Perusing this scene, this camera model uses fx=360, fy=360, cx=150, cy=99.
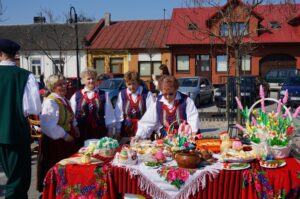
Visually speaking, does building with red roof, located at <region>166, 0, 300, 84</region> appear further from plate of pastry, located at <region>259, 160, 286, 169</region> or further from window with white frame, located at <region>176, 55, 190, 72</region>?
plate of pastry, located at <region>259, 160, 286, 169</region>

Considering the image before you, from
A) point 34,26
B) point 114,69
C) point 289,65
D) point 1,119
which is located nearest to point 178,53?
point 114,69

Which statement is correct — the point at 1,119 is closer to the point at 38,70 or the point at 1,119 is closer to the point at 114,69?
the point at 114,69

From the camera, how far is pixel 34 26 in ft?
107

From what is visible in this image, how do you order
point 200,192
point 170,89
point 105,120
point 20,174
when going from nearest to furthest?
point 200,192
point 20,174
point 170,89
point 105,120

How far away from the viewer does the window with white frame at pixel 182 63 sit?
26328mm

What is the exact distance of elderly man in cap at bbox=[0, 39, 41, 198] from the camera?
3.30 meters

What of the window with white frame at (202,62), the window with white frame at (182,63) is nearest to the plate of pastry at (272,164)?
the window with white frame at (202,62)

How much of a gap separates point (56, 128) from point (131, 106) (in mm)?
1317

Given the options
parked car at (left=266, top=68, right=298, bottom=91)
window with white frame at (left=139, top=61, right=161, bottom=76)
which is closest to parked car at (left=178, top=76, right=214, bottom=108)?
parked car at (left=266, top=68, right=298, bottom=91)

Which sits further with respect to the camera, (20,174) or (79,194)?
(20,174)

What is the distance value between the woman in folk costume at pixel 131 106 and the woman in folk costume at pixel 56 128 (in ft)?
2.61

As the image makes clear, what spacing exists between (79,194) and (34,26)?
3205cm

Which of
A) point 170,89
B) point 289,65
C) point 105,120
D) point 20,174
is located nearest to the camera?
point 20,174

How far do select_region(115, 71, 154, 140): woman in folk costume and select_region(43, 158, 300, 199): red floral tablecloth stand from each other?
1.63 meters
